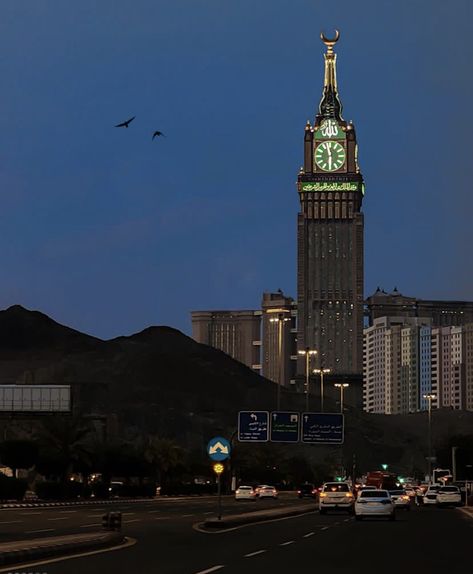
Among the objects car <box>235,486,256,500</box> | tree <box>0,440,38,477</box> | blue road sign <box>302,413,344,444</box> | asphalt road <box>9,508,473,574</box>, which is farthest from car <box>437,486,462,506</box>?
asphalt road <box>9,508,473,574</box>

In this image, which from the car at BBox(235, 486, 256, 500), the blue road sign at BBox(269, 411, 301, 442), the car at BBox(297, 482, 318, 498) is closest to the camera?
the blue road sign at BBox(269, 411, 301, 442)

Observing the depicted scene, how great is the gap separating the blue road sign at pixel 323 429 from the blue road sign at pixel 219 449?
4199 centimetres

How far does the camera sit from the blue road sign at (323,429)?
8294 cm

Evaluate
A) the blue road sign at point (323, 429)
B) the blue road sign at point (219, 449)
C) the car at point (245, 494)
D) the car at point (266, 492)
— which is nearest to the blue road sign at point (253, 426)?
the blue road sign at point (323, 429)

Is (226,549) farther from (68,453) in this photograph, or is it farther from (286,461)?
(286,461)

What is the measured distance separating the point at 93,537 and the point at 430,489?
5933 cm

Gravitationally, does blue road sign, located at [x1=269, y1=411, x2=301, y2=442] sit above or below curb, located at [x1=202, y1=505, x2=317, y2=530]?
above

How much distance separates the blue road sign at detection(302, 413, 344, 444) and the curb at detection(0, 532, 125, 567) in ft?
174

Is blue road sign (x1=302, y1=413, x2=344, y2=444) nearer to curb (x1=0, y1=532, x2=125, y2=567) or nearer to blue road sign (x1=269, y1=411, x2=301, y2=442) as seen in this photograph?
blue road sign (x1=269, y1=411, x2=301, y2=442)

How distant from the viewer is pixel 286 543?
101 ft

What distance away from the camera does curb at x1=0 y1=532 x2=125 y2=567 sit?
869 inches

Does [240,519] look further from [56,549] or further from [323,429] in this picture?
[323,429]

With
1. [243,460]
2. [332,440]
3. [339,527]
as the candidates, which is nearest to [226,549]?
[339,527]

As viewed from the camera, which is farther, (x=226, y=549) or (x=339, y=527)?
(x=339, y=527)
